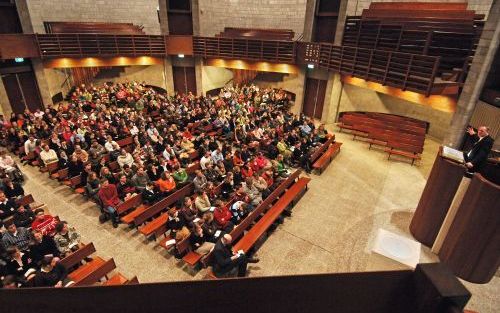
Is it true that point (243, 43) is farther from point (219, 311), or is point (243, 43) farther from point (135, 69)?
point (219, 311)

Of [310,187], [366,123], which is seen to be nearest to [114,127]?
[310,187]

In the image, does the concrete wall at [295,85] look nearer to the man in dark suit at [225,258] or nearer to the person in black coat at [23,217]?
the man in dark suit at [225,258]

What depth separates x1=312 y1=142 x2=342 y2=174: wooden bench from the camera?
9.21 metres

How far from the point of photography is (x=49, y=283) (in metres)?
4.48

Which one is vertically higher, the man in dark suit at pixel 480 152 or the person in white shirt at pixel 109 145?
the man in dark suit at pixel 480 152

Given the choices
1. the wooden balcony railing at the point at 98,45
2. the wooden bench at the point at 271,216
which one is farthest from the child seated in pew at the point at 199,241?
the wooden balcony railing at the point at 98,45

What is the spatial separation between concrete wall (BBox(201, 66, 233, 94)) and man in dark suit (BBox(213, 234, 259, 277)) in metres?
13.4

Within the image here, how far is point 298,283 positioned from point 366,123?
12402mm

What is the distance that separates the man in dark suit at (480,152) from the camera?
4.80 meters

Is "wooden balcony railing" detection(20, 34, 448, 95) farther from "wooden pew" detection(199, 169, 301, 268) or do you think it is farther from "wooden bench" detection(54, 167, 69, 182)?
"wooden bench" detection(54, 167, 69, 182)

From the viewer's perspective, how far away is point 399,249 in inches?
131

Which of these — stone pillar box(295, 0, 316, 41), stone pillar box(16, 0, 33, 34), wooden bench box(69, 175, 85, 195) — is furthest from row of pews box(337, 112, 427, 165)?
stone pillar box(16, 0, 33, 34)

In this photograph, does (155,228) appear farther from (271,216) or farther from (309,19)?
(309,19)

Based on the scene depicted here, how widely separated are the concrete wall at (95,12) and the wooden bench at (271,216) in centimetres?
1595
